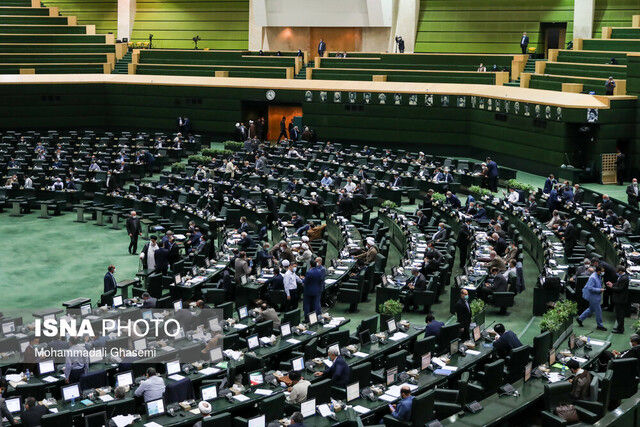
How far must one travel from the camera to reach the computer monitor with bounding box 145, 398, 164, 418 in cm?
1427

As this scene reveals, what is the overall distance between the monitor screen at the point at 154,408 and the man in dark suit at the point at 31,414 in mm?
1614

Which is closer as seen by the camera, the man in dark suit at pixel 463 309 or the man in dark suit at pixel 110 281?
the man in dark suit at pixel 463 309

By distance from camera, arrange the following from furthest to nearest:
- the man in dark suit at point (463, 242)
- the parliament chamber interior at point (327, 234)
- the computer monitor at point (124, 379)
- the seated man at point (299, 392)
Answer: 1. the man in dark suit at point (463, 242)
2. the computer monitor at point (124, 379)
3. the parliament chamber interior at point (327, 234)
4. the seated man at point (299, 392)

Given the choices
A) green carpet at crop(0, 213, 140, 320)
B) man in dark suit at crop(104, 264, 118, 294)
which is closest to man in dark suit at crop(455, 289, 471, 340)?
man in dark suit at crop(104, 264, 118, 294)

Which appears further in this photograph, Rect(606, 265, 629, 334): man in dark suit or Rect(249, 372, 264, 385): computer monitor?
Rect(606, 265, 629, 334): man in dark suit

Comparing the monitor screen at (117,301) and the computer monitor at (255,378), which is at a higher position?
the monitor screen at (117,301)

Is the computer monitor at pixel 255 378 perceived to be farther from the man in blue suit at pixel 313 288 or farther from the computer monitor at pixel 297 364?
the man in blue suit at pixel 313 288

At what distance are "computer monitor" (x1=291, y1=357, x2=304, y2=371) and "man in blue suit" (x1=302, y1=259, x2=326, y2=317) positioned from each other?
453 centimetres

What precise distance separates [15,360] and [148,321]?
2778mm

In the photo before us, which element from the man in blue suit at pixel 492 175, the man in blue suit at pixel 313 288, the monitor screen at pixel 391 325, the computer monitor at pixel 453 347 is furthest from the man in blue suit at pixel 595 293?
the man in blue suit at pixel 492 175

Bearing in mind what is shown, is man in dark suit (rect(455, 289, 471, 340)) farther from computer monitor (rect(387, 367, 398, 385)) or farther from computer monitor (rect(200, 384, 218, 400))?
computer monitor (rect(200, 384, 218, 400))

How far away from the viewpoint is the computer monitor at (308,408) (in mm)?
14070

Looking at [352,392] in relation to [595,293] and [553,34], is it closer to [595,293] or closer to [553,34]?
[595,293]

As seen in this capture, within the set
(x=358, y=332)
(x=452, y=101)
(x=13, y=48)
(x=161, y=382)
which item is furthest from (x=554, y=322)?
(x=13, y=48)
